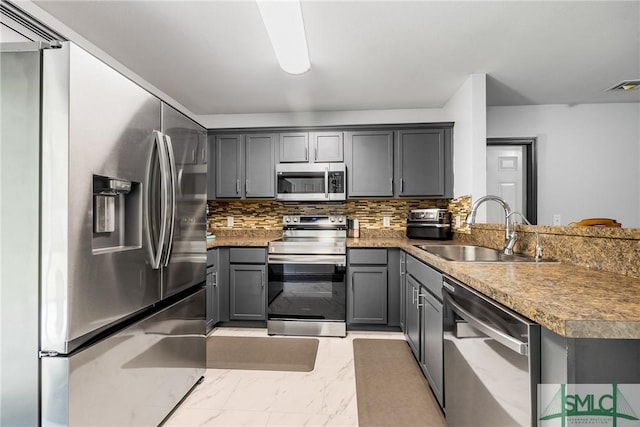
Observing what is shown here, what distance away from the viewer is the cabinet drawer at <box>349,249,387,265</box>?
9.87 feet

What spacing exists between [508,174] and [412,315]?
221 cm

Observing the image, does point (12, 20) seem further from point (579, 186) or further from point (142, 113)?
point (579, 186)

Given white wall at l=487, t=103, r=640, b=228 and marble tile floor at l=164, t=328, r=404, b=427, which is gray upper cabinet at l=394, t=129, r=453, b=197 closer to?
white wall at l=487, t=103, r=640, b=228


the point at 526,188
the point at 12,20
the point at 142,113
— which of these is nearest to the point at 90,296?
the point at 142,113

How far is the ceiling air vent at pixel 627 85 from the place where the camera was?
2.88m

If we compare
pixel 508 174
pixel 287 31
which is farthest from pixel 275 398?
pixel 508 174

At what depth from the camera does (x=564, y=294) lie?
92 centimetres

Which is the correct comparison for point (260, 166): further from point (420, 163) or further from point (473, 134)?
point (473, 134)

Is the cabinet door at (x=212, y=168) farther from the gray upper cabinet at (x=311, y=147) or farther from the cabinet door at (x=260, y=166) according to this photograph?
the gray upper cabinet at (x=311, y=147)

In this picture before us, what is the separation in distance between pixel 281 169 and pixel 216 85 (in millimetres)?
1031

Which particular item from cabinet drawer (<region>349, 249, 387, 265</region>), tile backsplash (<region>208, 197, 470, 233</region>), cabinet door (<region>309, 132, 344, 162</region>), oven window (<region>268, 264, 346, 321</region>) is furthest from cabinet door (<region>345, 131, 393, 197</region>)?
oven window (<region>268, 264, 346, 321</region>)

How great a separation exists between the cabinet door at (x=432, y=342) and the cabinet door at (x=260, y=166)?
2.08 m

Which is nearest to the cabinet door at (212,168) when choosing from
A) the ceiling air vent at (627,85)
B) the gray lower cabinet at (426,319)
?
the gray lower cabinet at (426,319)

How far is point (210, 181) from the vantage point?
3564 mm
